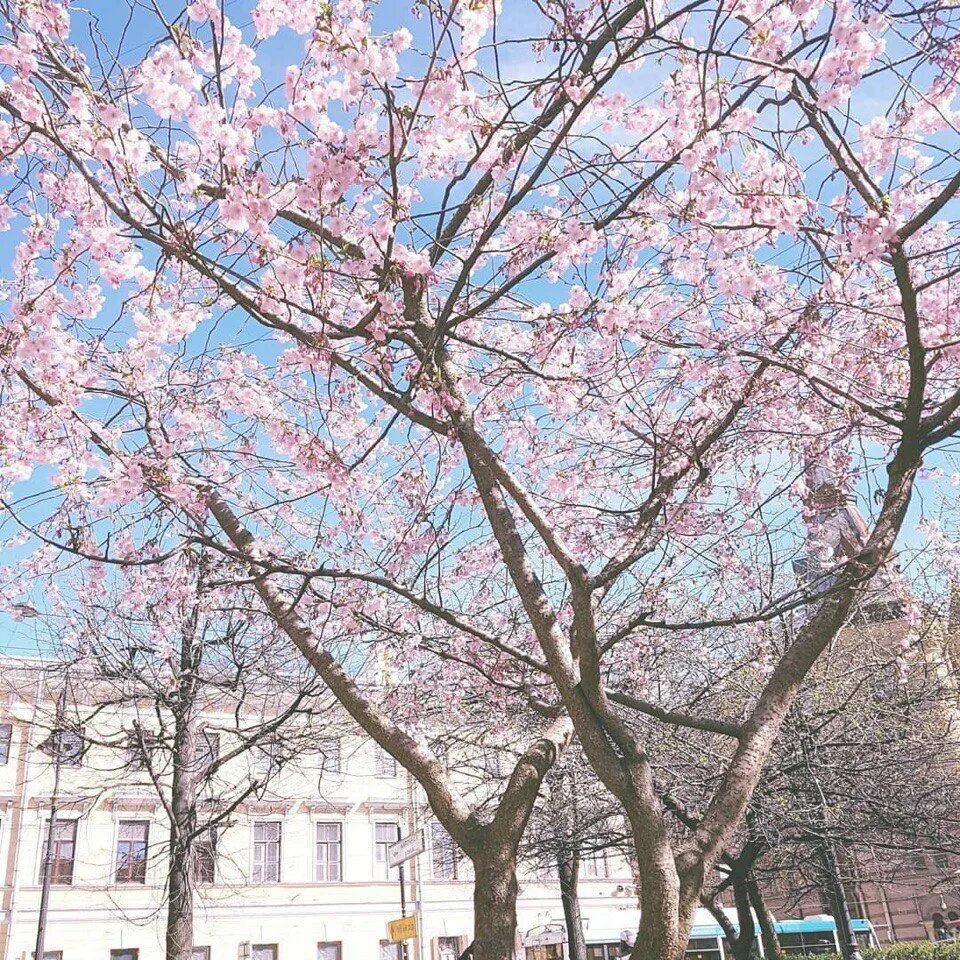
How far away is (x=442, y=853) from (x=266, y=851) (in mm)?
4923

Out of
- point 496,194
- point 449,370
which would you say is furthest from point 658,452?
point 496,194

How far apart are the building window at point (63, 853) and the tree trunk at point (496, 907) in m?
21.0

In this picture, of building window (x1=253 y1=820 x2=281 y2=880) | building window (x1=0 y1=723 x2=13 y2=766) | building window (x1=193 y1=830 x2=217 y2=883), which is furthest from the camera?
building window (x1=253 y1=820 x2=281 y2=880)

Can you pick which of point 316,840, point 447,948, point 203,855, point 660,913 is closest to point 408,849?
point 660,913

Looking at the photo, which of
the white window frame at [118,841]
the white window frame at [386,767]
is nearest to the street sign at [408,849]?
the white window frame at [118,841]

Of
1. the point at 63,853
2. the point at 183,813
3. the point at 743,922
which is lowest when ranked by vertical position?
the point at 743,922

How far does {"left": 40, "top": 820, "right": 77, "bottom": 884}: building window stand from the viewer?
71.2 ft

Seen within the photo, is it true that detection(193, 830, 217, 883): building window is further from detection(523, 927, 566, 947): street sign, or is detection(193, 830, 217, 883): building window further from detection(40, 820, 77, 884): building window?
detection(523, 927, 566, 947): street sign

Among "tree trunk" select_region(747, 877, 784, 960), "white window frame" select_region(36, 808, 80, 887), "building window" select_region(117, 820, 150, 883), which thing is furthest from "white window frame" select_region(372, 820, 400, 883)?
"tree trunk" select_region(747, 877, 784, 960)

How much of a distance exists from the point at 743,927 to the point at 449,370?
31.4 feet

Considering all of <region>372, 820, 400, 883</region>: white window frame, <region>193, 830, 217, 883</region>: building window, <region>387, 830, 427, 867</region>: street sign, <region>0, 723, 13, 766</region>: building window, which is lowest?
<region>387, 830, 427, 867</region>: street sign

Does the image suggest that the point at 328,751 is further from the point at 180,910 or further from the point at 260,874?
the point at 260,874

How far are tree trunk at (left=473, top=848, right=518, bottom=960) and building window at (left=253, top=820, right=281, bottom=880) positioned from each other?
2297 centimetres

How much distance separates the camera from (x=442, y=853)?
25.5m
